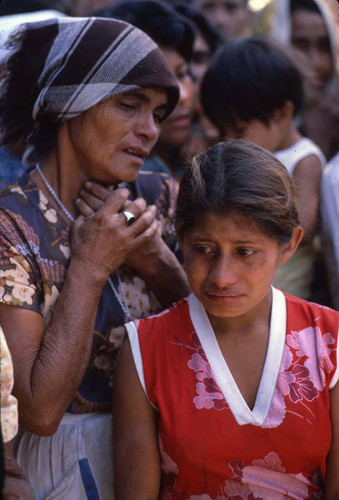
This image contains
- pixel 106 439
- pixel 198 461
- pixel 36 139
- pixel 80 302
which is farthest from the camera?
pixel 36 139

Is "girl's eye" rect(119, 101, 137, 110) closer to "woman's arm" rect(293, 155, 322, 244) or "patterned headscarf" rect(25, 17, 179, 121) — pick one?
"patterned headscarf" rect(25, 17, 179, 121)

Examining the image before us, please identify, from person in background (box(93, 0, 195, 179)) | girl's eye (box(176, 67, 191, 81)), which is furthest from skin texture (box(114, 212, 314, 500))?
girl's eye (box(176, 67, 191, 81))

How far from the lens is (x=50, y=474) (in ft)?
7.59

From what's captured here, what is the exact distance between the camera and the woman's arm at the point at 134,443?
211cm

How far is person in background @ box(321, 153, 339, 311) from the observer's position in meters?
3.13

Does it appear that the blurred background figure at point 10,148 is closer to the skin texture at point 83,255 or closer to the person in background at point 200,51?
the skin texture at point 83,255

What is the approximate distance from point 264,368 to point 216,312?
25 centimetres

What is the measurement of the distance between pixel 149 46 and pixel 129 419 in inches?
56.8

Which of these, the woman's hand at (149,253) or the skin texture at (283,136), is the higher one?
the woman's hand at (149,253)

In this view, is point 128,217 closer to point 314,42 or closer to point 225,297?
point 225,297

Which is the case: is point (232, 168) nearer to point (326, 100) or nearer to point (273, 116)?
point (273, 116)

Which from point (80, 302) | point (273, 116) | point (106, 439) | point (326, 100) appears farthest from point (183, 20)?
point (106, 439)

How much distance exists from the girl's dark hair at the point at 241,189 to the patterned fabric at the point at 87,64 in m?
0.49

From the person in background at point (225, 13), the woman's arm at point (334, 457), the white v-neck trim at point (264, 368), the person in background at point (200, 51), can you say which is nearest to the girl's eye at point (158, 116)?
the white v-neck trim at point (264, 368)
